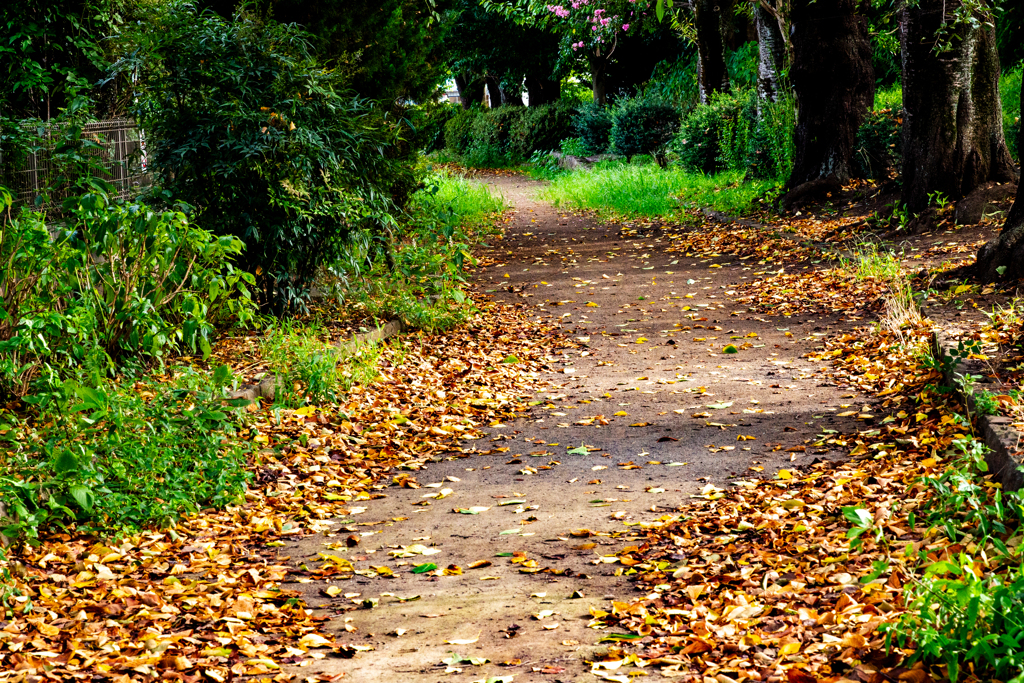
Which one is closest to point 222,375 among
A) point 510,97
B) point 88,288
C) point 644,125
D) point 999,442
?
point 88,288

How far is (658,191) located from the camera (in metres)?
17.1

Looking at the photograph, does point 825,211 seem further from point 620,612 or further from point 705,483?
point 620,612

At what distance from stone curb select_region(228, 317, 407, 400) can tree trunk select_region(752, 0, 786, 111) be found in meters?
10.4

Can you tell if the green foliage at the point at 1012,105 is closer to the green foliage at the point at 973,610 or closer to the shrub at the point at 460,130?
the green foliage at the point at 973,610

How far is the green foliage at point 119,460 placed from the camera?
13.3 feet

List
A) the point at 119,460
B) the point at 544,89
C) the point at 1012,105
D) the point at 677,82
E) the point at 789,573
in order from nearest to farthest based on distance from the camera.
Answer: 1. the point at 789,573
2. the point at 119,460
3. the point at 1012,105
4. the point at 677,82
5. the point at 544,89

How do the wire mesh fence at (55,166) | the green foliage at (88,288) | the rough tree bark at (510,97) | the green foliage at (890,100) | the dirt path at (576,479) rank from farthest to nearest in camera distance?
1. the rough tree bark at (510,97)
2. the green foliage at (890,100)
3. the wire mesh fence at (55,166)
4. the green foliage at (88,288)
5. the dirt path at (576,479)

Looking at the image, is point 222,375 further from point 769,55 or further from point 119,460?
point 769,55

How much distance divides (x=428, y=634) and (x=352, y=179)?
5.39 metres

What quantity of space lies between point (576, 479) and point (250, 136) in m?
3.93

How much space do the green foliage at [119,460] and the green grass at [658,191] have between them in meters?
10.9

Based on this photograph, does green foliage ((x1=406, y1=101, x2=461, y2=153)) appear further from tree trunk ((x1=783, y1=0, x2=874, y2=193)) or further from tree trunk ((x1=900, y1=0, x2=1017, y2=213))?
tree trunk ((x1=900, y1=0, x2=1017, y2=213))

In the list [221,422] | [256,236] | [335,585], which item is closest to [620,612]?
[335,585]

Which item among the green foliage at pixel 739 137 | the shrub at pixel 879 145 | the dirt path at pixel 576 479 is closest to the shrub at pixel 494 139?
the green foliage at pixel 739 137
